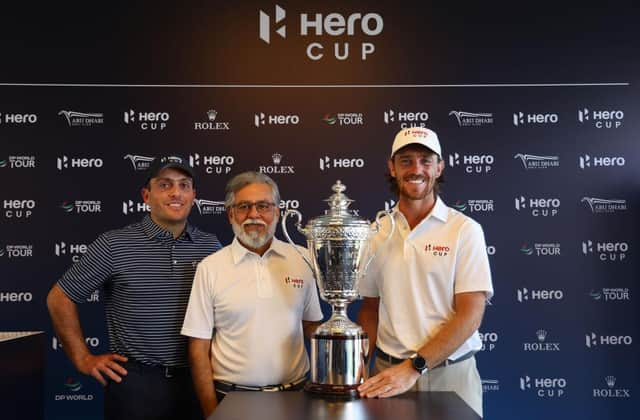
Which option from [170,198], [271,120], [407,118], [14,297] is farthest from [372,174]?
[14,297]

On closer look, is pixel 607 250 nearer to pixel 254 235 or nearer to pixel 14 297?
pixel 254 235

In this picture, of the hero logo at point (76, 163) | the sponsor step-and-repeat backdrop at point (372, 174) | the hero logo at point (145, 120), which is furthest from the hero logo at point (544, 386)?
the hero logo at point (76, 163)

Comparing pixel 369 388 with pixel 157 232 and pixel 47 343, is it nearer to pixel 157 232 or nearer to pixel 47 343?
pixel 157 232

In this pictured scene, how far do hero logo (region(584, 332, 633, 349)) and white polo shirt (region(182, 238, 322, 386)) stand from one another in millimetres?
1954

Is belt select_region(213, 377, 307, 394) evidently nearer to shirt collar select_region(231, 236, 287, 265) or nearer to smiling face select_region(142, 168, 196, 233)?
shirt collar select_region(231, 236, 287, 265)

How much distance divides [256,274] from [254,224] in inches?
6.3

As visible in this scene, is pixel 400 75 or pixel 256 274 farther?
pixel 400 75

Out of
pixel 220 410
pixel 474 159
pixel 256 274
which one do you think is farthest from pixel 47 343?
pixel 474 159

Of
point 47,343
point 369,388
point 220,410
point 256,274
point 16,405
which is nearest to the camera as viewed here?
point 220,410

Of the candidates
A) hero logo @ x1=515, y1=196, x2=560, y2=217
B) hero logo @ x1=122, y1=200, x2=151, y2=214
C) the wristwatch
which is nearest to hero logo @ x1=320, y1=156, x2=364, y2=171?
hero logo @ x1=515, y1=196, x2=560, y2=217

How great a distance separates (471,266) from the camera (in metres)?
2.08

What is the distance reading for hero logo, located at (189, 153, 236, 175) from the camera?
11.4 feet

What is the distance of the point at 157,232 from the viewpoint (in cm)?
241

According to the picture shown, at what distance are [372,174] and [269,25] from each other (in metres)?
0.97
